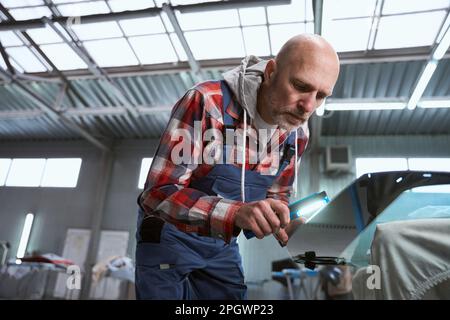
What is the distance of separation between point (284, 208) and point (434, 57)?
2.13 meters

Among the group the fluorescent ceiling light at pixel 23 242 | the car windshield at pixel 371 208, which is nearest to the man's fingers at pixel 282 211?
the car windshield at pixel 371 208

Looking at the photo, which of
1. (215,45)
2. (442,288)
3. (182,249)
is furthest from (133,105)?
(442,288)

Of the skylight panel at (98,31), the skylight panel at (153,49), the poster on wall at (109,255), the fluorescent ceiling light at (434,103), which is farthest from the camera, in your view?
the poster on wall at (109,255)

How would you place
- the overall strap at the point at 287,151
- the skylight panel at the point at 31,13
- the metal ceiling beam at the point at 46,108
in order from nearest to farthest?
the overall strap at the point at 287,151
the skylight panel at the point at 31,13
the metal ceiling beam at the point at 46,108

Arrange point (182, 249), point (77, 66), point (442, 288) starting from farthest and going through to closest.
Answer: point (77, 66) < point (182, 249) < point (442, 288)

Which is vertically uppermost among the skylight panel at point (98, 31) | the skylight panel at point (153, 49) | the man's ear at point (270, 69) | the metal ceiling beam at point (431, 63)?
the skylight panel at point (153, 49)

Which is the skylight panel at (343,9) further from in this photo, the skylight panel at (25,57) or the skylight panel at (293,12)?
the skylight panel at (25,57)

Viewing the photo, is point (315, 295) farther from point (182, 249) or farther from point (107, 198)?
point (107, 198)

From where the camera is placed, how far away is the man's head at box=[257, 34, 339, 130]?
0.53m

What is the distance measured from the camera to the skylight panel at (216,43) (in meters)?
2.24

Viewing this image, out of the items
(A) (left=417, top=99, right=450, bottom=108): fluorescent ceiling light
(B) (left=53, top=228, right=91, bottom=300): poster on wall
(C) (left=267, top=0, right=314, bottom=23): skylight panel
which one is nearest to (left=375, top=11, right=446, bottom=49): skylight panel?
(C) (left=267, top=0, right=314, bottom=23): skylight panel

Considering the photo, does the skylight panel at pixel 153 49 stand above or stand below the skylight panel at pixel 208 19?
above

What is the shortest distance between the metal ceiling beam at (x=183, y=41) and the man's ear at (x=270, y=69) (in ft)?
5.32
